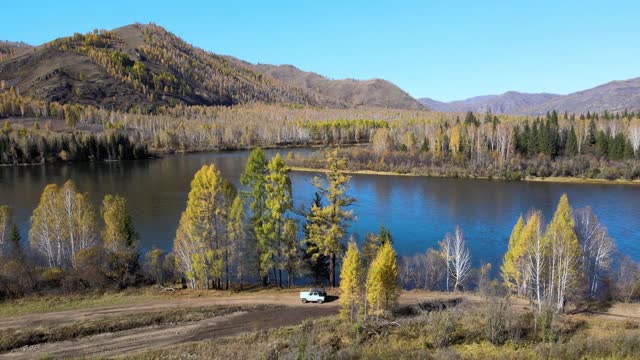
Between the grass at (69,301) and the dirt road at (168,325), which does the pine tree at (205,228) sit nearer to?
the dirt road at (168,325)

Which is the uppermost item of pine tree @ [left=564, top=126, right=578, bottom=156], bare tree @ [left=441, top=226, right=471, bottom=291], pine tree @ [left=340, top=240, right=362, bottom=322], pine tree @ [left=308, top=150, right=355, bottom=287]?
pine tree @ [left=564, top=126, right=578, bottom=156]

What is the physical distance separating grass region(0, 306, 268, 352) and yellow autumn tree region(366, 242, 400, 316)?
7.47 metres

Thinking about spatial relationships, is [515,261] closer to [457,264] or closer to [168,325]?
[457,264]

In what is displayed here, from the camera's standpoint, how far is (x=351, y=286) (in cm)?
2128

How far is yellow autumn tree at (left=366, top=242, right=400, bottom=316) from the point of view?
2117 centimetres

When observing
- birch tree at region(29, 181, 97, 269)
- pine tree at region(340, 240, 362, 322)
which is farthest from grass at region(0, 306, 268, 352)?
birch tree at region(29, 181, 97, 269)

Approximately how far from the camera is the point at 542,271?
2561 cm

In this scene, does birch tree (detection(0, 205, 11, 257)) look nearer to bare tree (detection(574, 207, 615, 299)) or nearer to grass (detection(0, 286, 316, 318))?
grass (detection(0, 286, 316, 318))

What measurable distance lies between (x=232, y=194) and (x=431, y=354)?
674 inches

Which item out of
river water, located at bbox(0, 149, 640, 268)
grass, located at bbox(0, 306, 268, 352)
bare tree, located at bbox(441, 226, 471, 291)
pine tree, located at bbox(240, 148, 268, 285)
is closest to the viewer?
grass, located at bbox(0, 306, 268, 352)

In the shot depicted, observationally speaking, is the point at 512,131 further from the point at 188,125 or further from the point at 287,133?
the point at 188,125

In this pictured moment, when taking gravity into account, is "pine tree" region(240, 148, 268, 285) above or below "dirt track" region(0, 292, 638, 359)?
above

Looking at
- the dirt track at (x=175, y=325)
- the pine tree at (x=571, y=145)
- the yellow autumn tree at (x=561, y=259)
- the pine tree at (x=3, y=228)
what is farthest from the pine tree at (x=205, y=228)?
the pine tree at (x=571, y=145)

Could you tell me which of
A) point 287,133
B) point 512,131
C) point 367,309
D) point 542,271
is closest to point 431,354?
point 367,309
